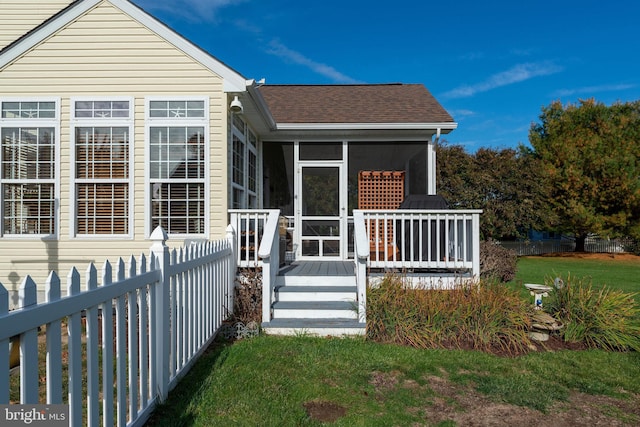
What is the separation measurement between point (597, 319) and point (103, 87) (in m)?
7.53

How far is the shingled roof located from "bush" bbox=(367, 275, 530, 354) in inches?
174

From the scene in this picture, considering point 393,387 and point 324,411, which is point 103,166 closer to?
point 324,411

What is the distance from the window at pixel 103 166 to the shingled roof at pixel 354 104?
130 inches

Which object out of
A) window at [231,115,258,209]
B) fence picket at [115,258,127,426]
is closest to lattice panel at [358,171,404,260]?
window at [231,115,258,209]

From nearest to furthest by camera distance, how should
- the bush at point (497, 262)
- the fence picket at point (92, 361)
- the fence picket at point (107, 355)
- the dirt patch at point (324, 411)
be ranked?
the fence picket at point (92, 361), the fence picket at point (107, 355), the dirt patch at point (324, 411), the bush at point (497, 262)

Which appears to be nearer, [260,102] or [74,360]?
[74,360]

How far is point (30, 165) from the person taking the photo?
6.07 meters

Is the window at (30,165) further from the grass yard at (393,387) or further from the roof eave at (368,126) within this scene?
the roof eave at (368,126)

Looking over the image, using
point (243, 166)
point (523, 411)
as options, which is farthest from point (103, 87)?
point (523, 411)

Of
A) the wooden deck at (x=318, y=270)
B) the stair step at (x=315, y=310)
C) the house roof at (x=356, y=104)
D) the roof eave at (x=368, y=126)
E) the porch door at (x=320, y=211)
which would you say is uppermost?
the house roof at (x=356, y=104)

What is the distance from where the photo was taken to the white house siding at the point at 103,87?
6.00 m

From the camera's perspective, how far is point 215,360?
3.99m

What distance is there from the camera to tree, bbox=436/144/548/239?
1711 cm
